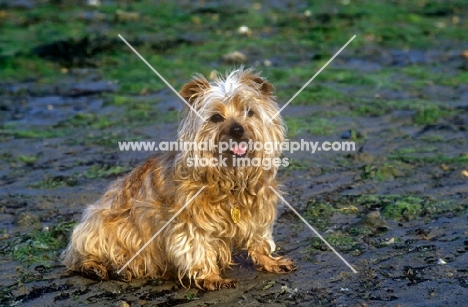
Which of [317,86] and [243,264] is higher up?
[317,86]

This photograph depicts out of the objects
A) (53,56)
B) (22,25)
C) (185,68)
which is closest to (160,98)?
(185,68)

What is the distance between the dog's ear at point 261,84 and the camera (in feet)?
19.9

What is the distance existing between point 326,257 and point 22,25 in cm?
1427

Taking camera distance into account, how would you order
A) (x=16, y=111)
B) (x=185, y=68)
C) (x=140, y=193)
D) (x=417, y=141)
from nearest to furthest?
(x=140, y=193), (x=417, y=141), (x=16, y=111), (x=185, y=68)

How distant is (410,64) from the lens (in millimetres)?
14727

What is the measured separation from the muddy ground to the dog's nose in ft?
3.94

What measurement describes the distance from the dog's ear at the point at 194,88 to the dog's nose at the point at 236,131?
453 mm

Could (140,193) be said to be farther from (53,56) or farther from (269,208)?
(53,56)

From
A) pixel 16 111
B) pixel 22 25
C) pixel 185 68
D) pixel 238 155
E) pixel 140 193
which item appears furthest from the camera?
pixel 22 25

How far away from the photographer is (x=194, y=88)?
6090mm

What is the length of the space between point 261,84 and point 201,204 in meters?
1.01

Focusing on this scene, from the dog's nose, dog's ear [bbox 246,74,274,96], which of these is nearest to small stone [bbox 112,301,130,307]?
the dog's nose

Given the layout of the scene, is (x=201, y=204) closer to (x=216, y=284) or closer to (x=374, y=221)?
(x=216, y=284)

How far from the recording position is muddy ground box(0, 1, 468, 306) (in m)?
6.11
